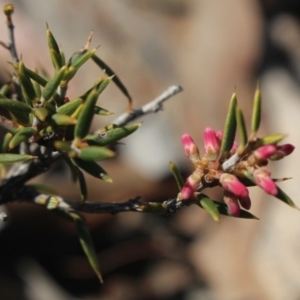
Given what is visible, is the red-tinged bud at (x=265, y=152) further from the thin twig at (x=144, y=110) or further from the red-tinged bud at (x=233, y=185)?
the thin twig at (x=144, y=110)

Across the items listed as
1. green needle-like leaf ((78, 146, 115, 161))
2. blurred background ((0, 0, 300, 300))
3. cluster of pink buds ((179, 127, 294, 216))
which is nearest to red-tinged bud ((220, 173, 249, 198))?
cluster of pink buds ((179, 127, 294, 216))

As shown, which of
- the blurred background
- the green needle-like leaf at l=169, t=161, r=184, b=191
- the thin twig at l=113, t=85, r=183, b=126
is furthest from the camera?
the blurred background

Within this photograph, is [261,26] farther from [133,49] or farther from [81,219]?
[81,219]

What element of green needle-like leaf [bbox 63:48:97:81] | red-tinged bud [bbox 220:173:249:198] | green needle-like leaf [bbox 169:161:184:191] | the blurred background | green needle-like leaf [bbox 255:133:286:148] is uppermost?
green needle-like leaf [bbox 63:48:97:81]

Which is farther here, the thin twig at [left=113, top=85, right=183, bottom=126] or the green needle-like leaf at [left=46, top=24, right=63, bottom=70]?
the thin twig at [left=113, top=85, right=183, bottom=126]

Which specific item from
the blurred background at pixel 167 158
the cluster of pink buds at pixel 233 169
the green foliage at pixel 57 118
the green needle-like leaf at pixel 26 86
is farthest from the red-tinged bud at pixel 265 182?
the blurred background at pixel 167 158

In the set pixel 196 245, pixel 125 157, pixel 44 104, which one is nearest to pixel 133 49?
pixel 125 157

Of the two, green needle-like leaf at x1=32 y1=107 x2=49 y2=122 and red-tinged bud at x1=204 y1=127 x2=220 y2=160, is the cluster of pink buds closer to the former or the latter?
red-tinged bud at x1=204 y1=127 x2=220 y2=160
